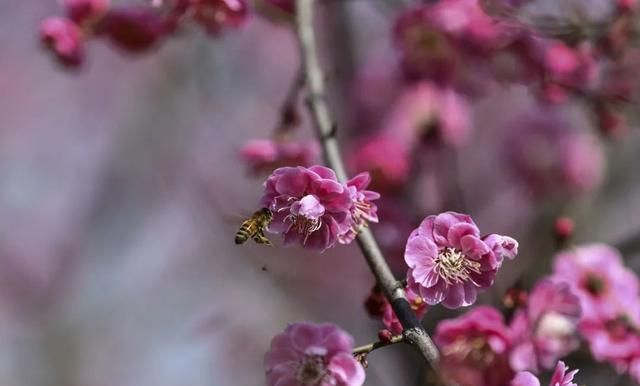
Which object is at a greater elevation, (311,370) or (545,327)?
(545,327)

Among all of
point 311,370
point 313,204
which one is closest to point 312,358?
point 311,370

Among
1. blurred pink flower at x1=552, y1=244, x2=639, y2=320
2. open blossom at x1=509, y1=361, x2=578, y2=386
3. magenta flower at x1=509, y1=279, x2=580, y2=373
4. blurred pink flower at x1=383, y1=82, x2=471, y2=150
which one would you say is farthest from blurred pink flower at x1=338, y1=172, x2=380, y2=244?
blurred pink flower at x1=383, y1=82, x2=471, y2=150

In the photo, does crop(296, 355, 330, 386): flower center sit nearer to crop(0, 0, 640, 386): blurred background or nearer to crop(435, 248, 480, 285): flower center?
crop(435, 248, 480, 285): flower center

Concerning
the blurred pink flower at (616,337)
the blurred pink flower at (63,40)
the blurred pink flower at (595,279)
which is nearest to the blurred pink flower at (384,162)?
the blurred pink flower at (595,279)

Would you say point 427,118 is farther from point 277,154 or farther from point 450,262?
point 450,262

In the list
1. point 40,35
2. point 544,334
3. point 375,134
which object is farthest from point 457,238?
point 375,134

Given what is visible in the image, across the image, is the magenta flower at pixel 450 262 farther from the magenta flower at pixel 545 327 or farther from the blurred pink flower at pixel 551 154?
the blurred pink flower at pixel 551 154

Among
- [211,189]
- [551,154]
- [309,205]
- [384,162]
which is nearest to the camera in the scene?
[309,205]
